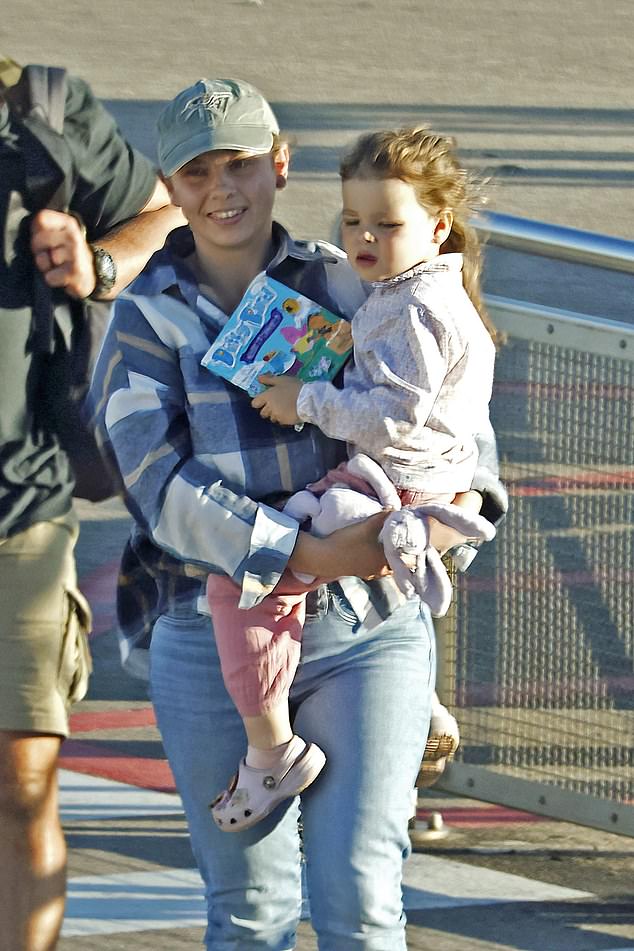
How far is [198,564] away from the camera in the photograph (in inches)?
110

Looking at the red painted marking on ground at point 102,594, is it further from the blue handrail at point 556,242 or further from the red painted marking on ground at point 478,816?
the blue handrail at point 556,242

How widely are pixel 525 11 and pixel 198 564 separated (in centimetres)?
1584

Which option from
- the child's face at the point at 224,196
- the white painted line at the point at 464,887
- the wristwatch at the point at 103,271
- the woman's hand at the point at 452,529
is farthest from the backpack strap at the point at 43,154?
the white painted line at the point at 464,887

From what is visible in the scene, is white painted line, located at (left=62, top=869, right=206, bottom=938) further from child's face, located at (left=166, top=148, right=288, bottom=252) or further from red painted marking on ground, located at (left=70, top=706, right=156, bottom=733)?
child's face, located at (left=166, top=148, right=288, bottom=252)

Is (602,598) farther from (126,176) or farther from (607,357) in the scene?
(126,176)

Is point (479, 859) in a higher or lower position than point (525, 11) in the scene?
lower

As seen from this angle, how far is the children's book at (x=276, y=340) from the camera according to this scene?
2.81m

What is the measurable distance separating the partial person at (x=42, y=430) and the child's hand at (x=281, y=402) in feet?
2.46

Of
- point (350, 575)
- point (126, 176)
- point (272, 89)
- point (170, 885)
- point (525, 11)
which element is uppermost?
point (525, 11)

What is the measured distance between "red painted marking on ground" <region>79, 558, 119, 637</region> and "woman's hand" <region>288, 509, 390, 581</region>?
3.46m

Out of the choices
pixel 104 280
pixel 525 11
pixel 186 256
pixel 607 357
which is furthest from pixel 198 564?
pixel 525 11

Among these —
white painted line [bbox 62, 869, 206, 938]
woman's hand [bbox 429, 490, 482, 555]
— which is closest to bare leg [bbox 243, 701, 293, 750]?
woman's hand [bbox 429, 490, 482, 555]

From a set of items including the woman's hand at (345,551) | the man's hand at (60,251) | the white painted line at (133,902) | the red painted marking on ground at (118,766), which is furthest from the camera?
the red painted marking on ground at (118,766)

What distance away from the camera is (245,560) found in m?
2.71
